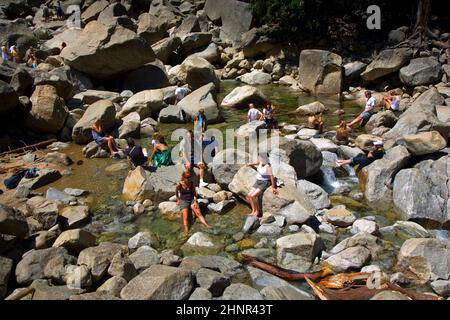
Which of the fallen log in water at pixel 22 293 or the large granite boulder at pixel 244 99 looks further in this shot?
the large granite boulder at pixel 244 99

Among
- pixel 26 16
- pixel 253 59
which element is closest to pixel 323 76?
pixel 253 59

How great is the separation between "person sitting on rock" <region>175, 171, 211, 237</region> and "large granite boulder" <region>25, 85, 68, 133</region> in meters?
7.85

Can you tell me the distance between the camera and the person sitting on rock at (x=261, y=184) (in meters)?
9.51

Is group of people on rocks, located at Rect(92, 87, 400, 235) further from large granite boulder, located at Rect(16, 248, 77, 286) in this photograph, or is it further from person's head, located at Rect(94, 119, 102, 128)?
large granite boulder, located at Rect(16, 248, 77, 286)

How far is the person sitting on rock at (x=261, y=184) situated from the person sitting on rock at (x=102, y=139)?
5.81 m

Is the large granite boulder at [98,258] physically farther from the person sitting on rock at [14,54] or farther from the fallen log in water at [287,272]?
the person sitting on rock at [14,54]

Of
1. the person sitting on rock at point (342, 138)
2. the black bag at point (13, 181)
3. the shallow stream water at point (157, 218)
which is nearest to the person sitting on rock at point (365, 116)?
the person sitting on rock at point (342, 138)

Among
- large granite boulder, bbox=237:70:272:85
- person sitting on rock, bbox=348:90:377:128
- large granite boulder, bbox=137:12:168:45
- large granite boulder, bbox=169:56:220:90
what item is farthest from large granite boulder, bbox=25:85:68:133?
large granite boulder, bbox=137:12:168:45

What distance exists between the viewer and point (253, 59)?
2711 centimetres

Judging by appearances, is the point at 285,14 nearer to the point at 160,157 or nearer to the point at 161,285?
the point at 160,157

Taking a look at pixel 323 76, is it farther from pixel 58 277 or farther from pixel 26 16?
pixel 26 16

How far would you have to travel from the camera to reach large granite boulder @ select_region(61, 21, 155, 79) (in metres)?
18.3

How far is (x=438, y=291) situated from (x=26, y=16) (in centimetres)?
4124

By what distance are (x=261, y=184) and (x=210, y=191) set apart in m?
1.65
